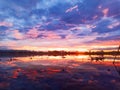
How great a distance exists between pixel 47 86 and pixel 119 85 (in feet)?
29.1

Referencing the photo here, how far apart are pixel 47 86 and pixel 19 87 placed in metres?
3.36

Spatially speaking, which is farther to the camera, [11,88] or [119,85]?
[119,85]

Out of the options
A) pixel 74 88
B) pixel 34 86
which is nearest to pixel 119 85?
pixel 74 88

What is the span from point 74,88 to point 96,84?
3.74m

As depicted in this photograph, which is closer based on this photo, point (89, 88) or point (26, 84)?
point (89, 88)

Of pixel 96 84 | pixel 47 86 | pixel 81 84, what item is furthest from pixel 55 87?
pixel 96 84

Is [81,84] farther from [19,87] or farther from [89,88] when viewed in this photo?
[19,87]

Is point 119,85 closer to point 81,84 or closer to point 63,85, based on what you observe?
point 81,84

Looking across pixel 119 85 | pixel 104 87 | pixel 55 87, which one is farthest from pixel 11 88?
pixel 119 85

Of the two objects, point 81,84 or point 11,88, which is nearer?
point 11,88

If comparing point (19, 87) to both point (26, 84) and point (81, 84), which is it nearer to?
point (26, 84)

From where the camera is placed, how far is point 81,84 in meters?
28.2

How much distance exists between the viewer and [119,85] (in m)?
27.5

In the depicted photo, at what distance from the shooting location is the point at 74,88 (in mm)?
25938
